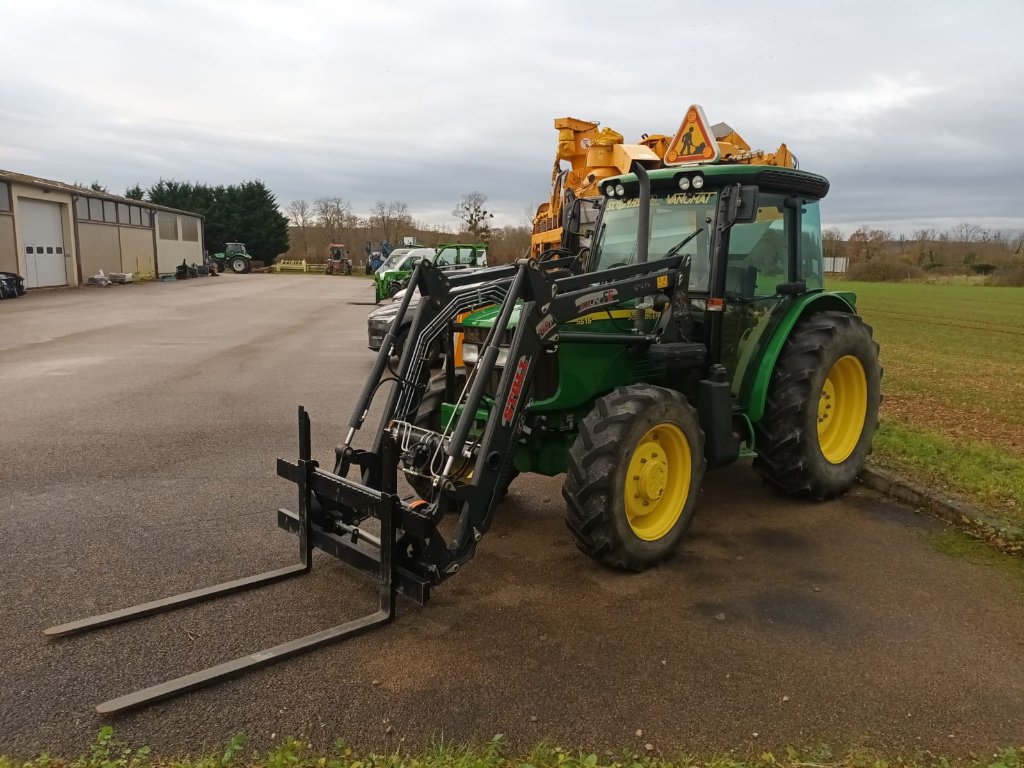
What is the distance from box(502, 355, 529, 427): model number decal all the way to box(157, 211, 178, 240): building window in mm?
42457

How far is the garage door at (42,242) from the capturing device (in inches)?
1124

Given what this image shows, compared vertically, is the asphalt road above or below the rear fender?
below

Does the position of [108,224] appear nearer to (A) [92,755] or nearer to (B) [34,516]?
(B) [34,516]

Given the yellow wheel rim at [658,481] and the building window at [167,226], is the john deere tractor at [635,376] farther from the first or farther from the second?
the building window at [167,226]

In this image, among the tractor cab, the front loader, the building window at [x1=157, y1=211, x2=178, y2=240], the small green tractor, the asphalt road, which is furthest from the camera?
the tractor cab

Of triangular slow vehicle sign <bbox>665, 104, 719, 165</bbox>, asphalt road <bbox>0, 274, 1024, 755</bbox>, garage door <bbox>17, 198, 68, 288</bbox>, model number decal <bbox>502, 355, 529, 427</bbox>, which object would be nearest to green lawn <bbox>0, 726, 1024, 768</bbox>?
asphalt road <bbox>0, 274, 1024, 755</bbox>

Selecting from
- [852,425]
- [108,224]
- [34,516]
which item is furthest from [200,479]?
[108,224]

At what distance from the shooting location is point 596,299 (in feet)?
14.6

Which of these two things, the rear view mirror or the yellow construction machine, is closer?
the rear view mirror

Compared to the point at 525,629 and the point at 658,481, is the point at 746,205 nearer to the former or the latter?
the point at 658,481

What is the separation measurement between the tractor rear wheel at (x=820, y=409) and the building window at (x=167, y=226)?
138 feet

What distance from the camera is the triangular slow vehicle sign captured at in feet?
21.0

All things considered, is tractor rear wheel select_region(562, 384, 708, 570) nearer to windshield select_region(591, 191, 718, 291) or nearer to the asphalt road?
the asphalt road

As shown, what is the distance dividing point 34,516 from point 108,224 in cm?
3471
